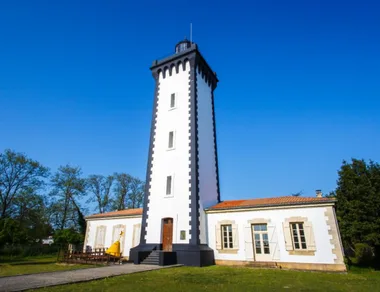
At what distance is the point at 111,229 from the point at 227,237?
9.70m

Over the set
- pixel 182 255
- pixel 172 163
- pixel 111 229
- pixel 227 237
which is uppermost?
pixel 172 163

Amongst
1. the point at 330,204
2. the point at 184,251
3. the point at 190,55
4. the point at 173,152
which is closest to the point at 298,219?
the point at 330,204

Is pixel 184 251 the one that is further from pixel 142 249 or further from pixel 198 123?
pixel 198 123

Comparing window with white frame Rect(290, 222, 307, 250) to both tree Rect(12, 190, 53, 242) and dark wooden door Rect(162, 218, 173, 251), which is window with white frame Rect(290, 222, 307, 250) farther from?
tree Rect(12, 190, 53, 242)

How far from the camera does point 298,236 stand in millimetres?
12242

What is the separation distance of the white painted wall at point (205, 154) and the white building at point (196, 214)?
0.06 m

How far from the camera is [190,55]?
18766 mm

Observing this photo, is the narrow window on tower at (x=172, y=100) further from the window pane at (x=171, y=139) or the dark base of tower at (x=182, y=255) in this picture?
the dark base of tower at (x=182, y=255)

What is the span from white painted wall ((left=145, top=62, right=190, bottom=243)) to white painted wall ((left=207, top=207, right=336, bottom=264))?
7.00 feet

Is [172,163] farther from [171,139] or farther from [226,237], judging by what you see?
[226,237]

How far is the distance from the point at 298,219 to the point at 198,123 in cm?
887

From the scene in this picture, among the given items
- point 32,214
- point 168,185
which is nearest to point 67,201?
point 32,214

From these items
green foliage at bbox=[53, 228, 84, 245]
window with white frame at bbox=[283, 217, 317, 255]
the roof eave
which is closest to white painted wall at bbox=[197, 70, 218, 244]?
the roof eave

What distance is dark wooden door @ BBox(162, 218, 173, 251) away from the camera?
1438 cm
